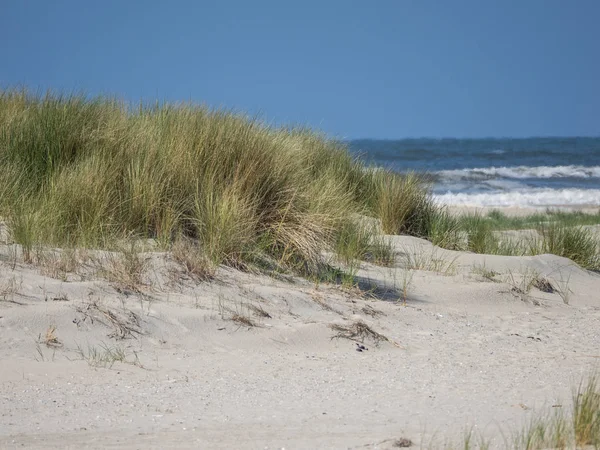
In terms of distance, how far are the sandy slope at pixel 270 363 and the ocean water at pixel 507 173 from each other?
5.00m

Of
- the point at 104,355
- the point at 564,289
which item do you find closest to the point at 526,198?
the point at 564,289

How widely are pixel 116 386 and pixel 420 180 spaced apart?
18.9 ft

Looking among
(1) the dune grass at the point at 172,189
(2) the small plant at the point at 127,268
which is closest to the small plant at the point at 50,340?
(2) the small plant at the point at 127,268

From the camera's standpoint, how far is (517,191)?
23.1 meters

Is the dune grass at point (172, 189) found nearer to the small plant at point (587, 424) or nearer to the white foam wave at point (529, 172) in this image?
the small plant at point (587, 424)

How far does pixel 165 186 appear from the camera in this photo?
247 inches

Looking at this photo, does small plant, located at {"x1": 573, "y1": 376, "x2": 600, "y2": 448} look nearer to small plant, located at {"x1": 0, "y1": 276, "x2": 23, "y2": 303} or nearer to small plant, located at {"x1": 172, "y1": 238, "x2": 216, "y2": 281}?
small plant, located at {"x1": 172, "y1": 238, "x2": 216, "y2": 281}

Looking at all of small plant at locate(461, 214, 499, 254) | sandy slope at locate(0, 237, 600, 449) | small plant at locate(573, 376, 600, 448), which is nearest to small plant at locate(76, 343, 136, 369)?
sandy slope at locate(0, 237, 600, 449)

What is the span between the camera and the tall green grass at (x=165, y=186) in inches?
229

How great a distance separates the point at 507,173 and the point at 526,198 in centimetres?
811

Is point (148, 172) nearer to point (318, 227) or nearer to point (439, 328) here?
point (318, 227)

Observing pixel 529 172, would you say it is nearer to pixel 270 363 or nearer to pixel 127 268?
pixel 127 268

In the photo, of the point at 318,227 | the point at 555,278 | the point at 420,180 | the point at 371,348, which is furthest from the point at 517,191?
the point at 371,348

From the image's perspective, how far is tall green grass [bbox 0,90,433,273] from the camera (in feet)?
19.1
